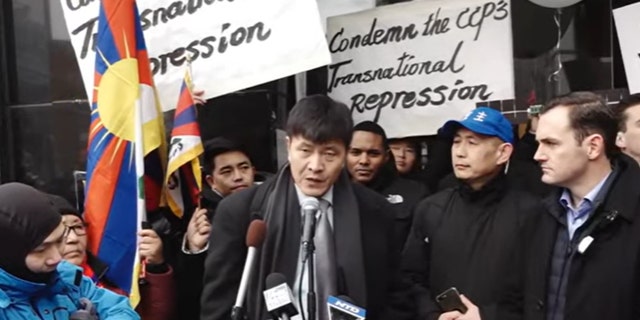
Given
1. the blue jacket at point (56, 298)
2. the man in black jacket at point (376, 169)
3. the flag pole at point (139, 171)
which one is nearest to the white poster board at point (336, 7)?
the man in black jacket at point (376, 169)

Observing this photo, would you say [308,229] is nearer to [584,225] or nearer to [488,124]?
[584,225]

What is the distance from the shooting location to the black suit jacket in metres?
3.77

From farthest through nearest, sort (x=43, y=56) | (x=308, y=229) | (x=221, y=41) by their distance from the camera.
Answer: (x=43, y=56) → (x=221, y=41) → (x=308, y=229)

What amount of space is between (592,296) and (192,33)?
3.11 meters

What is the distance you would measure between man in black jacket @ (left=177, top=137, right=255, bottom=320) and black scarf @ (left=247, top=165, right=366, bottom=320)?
102cm

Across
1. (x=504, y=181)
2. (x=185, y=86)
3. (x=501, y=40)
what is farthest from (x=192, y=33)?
(x=504, y=181)

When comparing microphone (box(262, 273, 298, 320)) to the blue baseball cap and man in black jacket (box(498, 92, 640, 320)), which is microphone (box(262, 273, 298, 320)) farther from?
the blue baseball cap

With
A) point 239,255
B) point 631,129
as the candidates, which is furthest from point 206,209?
point 631,129

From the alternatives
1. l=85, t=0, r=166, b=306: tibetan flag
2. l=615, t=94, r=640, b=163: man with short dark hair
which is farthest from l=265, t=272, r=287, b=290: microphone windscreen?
l=615, t=94, r=640, b=163: man with short dark hair

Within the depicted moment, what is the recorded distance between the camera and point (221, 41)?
5.61 m

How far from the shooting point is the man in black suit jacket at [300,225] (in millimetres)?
3666

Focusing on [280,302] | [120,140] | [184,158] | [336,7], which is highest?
[336,7]

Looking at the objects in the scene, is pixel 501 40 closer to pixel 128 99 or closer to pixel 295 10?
pixel 295 10

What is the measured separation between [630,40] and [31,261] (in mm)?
3919
